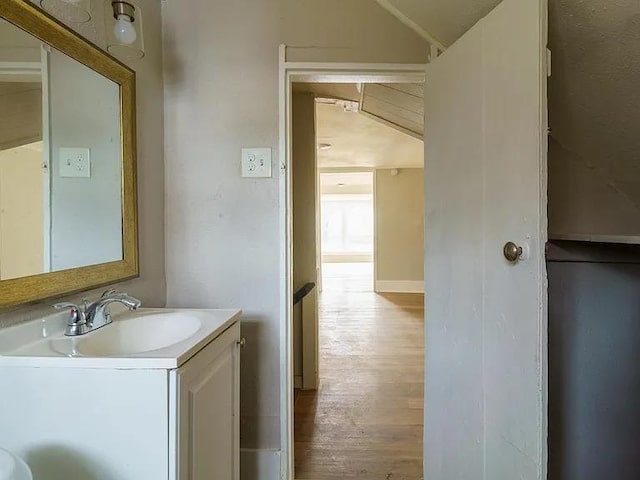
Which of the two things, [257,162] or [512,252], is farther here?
[257,162]

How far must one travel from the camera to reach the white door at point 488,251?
940mm

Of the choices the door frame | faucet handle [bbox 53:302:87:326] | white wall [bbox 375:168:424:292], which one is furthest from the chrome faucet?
white wall [bbox 375:168:424:292]

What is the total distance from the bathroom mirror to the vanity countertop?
0.09m

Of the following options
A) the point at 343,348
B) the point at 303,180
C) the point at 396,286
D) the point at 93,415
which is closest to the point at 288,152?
the point at 303,180

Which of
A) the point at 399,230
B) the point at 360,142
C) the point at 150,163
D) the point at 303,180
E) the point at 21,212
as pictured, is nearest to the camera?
the point at 21,212

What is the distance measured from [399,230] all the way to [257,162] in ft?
16.7

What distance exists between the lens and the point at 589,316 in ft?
4.56

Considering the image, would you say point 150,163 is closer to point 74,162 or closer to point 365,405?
point 74,162

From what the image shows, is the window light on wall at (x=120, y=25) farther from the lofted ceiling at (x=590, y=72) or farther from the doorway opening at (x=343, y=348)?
the lofted ceiling at (x=590, y=72)

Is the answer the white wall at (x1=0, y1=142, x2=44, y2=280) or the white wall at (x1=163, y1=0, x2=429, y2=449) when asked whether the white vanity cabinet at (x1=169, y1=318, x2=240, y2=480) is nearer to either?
the white wall at (x1=163, y1=0, x2=429, y2=449)

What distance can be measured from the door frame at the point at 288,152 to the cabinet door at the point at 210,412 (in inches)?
14.4

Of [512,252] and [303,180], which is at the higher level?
[303,180]

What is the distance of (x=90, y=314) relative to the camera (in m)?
1.05

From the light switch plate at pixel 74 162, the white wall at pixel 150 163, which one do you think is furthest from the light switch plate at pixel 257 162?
the light switch plate at pixel 74 162
